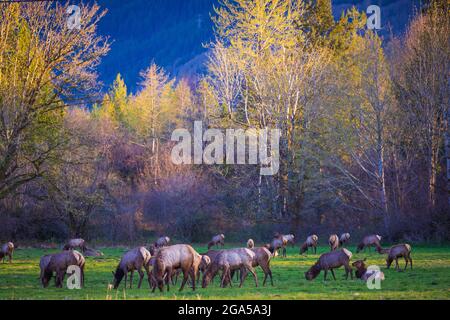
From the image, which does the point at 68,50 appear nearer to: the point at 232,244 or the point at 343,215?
the point at 232,244

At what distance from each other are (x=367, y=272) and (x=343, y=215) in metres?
25.9

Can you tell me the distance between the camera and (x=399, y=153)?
44.2m

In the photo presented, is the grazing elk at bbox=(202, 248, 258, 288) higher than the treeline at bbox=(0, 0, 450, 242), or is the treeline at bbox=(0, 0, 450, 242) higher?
the treeline at bbox=(0, 0, 450, 242)

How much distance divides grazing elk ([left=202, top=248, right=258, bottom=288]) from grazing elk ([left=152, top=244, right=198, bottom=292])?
0.72 meters

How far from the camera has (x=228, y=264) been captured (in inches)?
775

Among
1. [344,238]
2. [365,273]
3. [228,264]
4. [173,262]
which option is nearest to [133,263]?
[173,262]

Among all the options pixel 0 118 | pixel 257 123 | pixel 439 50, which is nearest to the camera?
pixel 0 118

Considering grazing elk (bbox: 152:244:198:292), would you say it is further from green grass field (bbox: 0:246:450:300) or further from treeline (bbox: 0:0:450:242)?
treeline (bbox: 0:0:450:242)

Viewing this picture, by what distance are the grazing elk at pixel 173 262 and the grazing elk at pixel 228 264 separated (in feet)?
2.37

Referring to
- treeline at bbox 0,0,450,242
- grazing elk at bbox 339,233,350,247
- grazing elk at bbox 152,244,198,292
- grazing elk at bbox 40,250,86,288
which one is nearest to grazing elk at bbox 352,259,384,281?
grazing elk at bbox 152,244,198,292

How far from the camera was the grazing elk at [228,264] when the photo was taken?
64.2ft

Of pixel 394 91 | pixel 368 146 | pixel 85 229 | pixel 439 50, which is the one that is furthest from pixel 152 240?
pixel 439 50

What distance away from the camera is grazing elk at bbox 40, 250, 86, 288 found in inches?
781

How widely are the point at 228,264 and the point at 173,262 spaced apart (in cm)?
206
